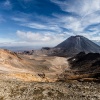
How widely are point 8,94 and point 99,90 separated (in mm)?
18335

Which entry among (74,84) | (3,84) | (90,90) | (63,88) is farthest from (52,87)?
(3,84)

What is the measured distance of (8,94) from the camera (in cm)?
4041

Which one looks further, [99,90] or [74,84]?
[74,84]

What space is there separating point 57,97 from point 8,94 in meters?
9.99

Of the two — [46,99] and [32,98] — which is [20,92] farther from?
[46,99]

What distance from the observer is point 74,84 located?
1697 inches

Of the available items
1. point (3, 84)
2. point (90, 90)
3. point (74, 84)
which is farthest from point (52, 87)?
point (3, 84)

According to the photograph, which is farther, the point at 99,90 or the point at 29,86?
the point at 29,86

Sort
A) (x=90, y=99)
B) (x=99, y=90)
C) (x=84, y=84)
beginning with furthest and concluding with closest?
(x=84, y=84) → (x=99, y=90) → (x=90, y=99)

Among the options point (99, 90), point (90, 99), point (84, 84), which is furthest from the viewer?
point (84, 84)

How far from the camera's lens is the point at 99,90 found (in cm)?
4000

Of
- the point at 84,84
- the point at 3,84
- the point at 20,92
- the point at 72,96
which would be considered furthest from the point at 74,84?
the point at 3,84

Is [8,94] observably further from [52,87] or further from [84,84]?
[84,84]

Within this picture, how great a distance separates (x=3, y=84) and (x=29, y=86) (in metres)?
5.88
